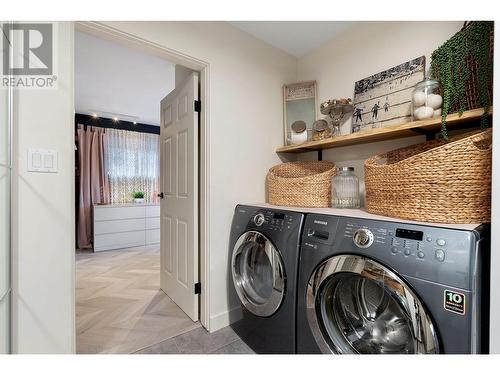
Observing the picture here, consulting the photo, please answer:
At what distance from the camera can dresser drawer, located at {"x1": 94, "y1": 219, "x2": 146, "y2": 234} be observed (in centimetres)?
391

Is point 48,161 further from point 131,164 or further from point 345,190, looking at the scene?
point 131,164

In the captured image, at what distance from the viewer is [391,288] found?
880mm

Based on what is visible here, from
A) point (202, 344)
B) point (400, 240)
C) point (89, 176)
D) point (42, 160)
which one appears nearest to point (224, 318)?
point (202, 344)

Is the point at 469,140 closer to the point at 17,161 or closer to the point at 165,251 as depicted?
the point at 17,161

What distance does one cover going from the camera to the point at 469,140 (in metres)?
0.90

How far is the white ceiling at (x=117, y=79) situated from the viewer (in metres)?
2.29

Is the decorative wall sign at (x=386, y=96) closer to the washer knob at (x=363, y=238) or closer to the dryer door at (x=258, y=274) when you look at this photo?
the washer knob at (x=363, y=238)

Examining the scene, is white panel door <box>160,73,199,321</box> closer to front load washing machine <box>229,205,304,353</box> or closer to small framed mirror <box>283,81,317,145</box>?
front load washing machine <box>229,205,304,353</box>

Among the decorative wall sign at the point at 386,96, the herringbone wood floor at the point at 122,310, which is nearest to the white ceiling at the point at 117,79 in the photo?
the decorative wall sign at the point at 386,96

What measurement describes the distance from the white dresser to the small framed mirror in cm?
334

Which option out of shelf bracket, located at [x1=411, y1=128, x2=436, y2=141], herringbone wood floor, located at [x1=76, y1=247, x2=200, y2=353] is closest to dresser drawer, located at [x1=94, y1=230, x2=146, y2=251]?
herringbone wood floor, located at [x1=76, y1=247, x2=200, y2=353]

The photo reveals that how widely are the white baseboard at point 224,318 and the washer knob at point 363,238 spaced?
3.71ft
